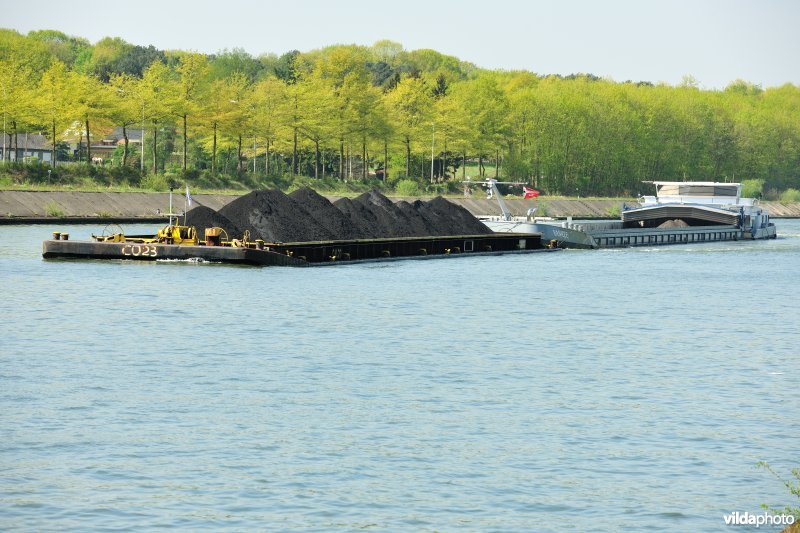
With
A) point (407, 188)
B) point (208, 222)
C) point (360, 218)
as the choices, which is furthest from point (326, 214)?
point (407, 188)

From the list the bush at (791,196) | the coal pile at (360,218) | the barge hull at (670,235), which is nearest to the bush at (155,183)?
the barge hull at (670,235)

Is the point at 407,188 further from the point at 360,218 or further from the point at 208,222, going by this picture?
the point at 208,222

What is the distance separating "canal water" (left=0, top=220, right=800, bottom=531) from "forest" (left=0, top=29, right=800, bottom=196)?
208ft

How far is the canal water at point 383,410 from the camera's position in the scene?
1614 cm

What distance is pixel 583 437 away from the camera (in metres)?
20.3

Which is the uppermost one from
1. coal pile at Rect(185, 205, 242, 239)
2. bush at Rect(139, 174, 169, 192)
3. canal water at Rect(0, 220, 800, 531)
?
bush at Rect(139, 174, 169, 192)

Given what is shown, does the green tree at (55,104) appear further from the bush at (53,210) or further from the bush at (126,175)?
the bush at (53,210)

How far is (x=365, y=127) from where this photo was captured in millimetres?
122125

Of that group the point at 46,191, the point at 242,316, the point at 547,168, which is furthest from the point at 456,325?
the point at 547,168

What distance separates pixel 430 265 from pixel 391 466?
144ft

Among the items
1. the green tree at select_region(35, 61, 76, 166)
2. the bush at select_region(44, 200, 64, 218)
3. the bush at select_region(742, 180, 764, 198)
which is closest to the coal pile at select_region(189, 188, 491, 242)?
the bush at select_region(44, 200, 64, 218)

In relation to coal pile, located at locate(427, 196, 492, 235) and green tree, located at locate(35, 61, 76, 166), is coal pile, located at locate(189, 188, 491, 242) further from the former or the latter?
green tree, located at locate(35, 61, 76, 166)

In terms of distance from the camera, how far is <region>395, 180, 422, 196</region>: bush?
4908 inches

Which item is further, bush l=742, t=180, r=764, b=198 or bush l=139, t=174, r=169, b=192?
bush l=742, t=180, r=764, b=198
